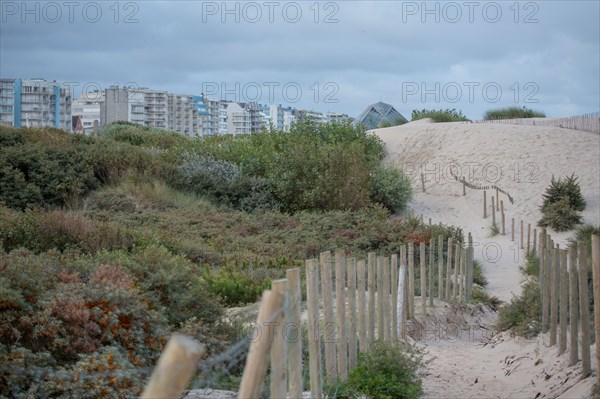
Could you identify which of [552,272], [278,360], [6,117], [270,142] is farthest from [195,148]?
[6,117]

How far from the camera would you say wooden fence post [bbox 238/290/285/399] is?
4316 millimetres

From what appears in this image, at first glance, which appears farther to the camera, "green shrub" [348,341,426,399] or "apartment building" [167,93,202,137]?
"apartment building" [167,93,202,137]

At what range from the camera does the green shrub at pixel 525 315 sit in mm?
12359

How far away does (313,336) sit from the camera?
25.2ft

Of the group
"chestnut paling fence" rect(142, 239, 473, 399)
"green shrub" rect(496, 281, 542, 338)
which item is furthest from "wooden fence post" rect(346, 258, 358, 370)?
"green shrub" rect(496, 281, 542, 338)

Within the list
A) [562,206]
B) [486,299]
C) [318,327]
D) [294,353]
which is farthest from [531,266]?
[294,353]

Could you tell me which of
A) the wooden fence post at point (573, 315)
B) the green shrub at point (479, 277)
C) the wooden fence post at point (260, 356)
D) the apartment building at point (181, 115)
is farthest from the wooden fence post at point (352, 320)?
the apartment building at point (181, 115)

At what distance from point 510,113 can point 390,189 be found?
93.3 ft

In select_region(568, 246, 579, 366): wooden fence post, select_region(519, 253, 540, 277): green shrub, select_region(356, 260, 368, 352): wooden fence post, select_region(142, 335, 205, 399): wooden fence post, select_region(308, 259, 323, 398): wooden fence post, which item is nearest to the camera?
select_region(142, 335, 205, 399): wooden fence post

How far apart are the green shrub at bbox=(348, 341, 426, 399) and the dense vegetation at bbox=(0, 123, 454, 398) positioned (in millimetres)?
1705

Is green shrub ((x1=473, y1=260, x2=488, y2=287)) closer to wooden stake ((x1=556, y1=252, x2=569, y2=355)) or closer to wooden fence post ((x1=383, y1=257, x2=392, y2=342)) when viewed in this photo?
wooden fence post ((x1=383, y1=257, x2=392, y2=342))

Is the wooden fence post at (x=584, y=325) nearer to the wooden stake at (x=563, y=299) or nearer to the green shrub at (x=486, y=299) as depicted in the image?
the wooden stake at (x=563, y=299)

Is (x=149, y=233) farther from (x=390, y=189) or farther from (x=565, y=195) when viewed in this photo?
(x=565, y=195)

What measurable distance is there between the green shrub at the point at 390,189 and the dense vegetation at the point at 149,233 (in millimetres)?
65
